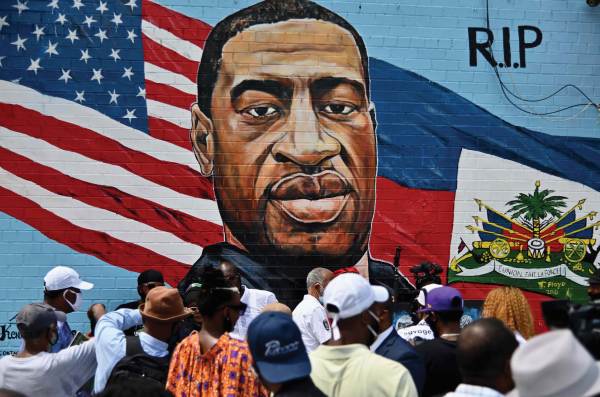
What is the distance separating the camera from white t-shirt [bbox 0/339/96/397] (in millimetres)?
4738

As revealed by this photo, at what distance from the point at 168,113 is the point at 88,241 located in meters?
1.66

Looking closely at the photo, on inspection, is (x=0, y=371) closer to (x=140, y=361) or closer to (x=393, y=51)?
(x=140, y=361)

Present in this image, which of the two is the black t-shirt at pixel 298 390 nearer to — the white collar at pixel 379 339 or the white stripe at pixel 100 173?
the white collar at pixel 379 339

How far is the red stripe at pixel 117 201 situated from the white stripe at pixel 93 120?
0.54 m

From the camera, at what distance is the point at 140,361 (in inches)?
190

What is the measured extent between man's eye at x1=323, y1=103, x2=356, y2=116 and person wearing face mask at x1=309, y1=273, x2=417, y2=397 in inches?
226

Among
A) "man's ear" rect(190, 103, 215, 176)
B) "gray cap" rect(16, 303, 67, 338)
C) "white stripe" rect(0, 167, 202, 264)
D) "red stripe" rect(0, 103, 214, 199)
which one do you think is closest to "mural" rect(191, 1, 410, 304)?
"man's ear" rect(190, 103, 215, 176)

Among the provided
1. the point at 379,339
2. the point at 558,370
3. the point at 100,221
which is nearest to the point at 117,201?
the point at 100,221

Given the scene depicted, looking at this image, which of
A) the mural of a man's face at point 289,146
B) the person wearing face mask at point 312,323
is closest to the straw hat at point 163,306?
the person wearing face mask at point 312,323

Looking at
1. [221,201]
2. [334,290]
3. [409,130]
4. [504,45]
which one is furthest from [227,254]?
[334,290]

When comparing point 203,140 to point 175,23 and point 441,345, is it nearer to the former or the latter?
point 175,23

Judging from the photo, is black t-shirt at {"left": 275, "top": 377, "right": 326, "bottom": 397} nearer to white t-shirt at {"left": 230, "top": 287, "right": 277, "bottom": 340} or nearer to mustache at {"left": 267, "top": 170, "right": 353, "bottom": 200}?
white t-shirt at {"left": 230, "top": 287, "right": 277, "bottom": 340}

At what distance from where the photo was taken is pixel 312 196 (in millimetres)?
9656

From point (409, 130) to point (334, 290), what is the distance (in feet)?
20.0
